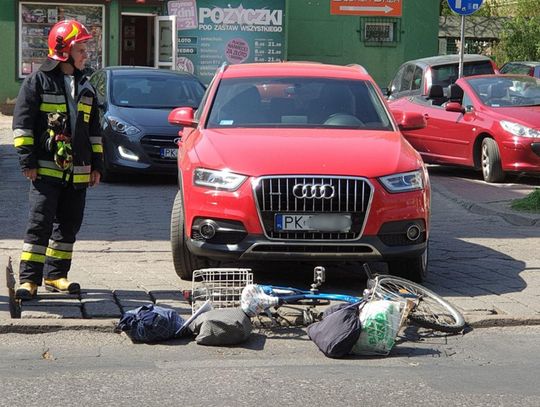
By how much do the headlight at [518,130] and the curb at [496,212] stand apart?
4.30ft

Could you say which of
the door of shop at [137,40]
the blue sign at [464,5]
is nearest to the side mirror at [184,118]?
the blue sign at [464,5]

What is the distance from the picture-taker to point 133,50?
27.7m

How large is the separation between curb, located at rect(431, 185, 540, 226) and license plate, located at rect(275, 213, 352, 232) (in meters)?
4.42

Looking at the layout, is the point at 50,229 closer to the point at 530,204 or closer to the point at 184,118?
the point at 184,118

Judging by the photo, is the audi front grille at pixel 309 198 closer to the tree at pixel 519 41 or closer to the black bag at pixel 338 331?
the black bag at pixel 338 331

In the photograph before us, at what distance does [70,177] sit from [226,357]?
2.04m

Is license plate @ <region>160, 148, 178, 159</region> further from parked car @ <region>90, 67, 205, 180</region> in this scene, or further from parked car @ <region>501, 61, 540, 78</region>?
parked car @ <region>501, 61, 540, 78</region>

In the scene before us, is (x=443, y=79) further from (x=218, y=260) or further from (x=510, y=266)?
(x=218, y=260)

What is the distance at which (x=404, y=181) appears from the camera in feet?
27.1

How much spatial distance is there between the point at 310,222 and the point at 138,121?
711cm

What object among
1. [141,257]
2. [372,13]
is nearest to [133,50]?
[372,13]

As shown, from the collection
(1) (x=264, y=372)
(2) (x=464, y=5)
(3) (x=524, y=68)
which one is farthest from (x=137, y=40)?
(1) (x=264, y=372)

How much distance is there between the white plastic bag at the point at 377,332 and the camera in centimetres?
671

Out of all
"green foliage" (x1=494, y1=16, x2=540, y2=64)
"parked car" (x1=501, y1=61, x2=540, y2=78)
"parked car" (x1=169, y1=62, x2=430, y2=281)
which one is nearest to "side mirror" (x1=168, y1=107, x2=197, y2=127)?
"parked car" (x1=169, y1=62, x2=430, y2=281)
